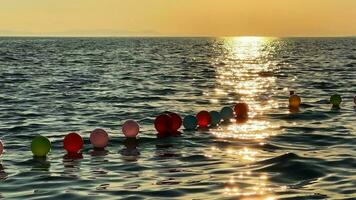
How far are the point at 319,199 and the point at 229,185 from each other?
5.45ft

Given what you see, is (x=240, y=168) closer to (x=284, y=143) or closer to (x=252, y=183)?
(x=252, y=183)

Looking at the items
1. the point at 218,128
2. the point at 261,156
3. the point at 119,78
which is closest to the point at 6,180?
the point at 261,156

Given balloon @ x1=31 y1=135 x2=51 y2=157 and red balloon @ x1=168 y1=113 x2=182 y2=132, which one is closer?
balloon @ x1=31 y1=135 x2=51 y2=157

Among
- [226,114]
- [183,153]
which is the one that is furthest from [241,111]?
[183,153]

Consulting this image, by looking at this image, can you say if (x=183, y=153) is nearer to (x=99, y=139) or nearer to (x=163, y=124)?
(x=99, y=139)

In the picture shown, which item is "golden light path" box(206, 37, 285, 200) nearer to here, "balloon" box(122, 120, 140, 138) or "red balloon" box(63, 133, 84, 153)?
"balloon" box(122, 120, 140, 138)

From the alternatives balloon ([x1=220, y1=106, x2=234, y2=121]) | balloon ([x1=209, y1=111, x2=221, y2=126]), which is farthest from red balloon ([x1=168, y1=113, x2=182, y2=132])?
balloon ([x1=220, y1=106, x2=234, y2=121])

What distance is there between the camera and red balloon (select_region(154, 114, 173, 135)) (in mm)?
16766

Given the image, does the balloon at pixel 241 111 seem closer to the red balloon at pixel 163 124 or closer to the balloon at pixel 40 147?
the red balloon at pixel 163 124

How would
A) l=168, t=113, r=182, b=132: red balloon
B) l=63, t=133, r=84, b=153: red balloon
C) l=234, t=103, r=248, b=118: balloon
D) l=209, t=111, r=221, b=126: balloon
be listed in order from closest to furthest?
l=63, t=133, r=84, b=153: red balloon, l=168, t=113, r=182, b=132: red balloon, l=209, t=111, r=221, b=126: balloon, l=234, t=103, r=248, b=118: balloon

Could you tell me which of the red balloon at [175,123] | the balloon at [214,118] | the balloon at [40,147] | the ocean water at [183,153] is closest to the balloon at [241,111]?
the ocean water at [183,153]

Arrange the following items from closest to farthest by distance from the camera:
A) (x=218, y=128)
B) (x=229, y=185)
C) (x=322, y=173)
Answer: (x=229, y=185) → (x=322, y=173) → (x=218, y=128)

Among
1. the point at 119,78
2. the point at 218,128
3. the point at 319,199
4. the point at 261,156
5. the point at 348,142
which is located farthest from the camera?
the point at 119,78

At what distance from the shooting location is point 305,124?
18812mm
